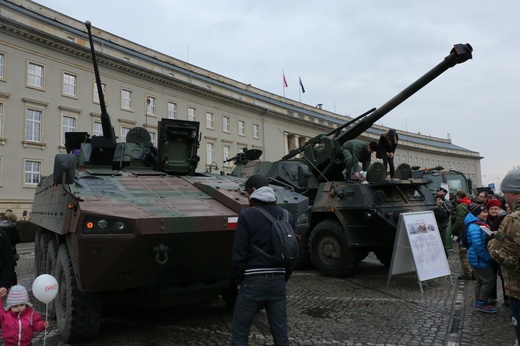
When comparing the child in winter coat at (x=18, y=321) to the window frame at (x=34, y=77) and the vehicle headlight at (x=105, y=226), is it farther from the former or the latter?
the window frame at (x=34, y=77)

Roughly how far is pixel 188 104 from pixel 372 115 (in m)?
29.6

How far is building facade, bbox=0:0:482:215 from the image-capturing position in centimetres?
2534

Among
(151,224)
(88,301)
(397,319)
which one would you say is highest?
(151,224)

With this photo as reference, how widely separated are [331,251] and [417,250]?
5.79 feet

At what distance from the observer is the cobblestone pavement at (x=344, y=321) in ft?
15.0

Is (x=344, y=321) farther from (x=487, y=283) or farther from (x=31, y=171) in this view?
(x=31, y=171)

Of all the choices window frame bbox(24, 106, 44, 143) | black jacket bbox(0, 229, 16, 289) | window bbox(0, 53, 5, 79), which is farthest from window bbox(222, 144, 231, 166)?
black jacket bbox(0, 229, 16, 289)

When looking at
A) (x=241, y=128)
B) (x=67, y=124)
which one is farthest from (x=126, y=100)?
(x=241, y=128)

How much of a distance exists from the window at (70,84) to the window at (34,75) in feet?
5.19

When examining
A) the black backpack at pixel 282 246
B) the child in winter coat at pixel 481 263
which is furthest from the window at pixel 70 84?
the black backpack at pixel 282 246

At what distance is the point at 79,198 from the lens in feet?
13.1

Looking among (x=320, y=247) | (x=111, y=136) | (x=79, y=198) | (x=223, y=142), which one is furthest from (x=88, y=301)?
(x=223, y=142)

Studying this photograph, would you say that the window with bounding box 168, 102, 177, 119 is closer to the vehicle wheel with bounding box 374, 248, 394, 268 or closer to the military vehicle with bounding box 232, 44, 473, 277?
the military vehicle with bounding box 232, 44, 473, 277

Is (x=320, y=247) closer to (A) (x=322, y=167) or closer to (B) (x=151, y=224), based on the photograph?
(A) (x=322, y=167)
